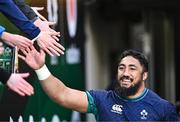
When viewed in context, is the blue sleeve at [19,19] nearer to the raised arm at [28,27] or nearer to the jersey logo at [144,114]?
the raised arm at [28,27]

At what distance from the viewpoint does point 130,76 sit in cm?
525

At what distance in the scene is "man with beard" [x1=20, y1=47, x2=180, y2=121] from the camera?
523 cm

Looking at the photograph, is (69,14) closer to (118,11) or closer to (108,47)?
(118,11)

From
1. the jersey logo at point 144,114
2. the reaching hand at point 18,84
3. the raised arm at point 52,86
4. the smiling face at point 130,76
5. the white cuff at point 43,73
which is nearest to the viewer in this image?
the reaching hand at point 18,84

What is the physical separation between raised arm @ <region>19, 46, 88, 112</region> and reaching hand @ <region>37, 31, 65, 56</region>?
6cm

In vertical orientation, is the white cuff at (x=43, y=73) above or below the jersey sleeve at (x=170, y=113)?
above

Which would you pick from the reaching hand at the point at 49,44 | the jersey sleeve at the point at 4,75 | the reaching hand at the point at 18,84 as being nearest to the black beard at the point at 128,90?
the reaching hand at the point at 49,44

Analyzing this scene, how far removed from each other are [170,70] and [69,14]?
19.1 ft

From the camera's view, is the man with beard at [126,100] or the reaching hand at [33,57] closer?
the reaching hand at [33,57]

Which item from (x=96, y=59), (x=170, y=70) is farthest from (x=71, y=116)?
(x=96, y=59)

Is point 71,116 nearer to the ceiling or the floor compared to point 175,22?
nearer to the floor

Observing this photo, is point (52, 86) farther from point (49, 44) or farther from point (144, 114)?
point (144, 114)

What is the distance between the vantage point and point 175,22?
39.2 feet

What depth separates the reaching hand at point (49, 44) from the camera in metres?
4.88
